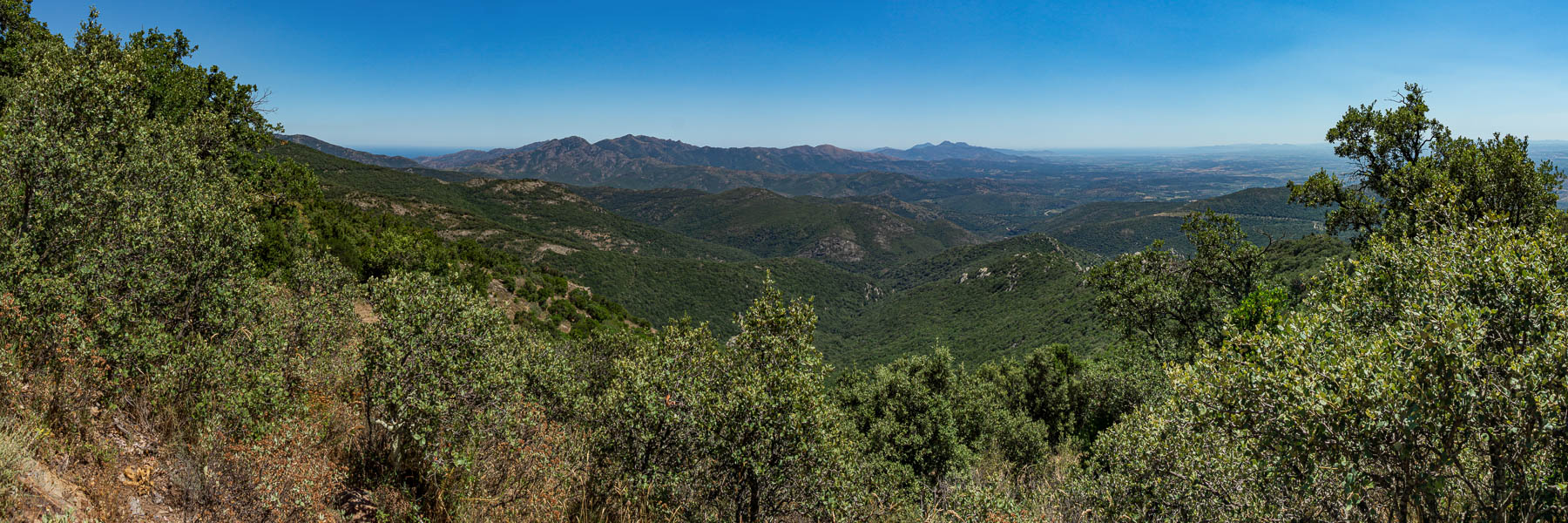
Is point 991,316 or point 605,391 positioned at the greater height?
point 605,391

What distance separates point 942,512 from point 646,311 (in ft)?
433

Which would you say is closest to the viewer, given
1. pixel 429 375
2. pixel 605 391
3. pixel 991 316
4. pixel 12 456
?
pixel 12 456

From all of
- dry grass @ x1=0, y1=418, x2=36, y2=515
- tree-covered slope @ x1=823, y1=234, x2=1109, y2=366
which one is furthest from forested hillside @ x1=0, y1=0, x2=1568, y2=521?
tree-covered slope @ x1=823, y1=234, x2=1109, y2=366

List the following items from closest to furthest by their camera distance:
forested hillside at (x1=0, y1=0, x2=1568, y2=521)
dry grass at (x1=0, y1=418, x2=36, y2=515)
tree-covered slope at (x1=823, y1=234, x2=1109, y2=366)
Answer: dry grass at (x1=0, y1=418, x2=36, y2=515) → forested hillside at (x1=0, y1=0, x2=1568, y2=521) → tree-covered slope at (x1=823, y1=234, x2=1109, y2=366)

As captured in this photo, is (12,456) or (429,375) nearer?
(12,456)

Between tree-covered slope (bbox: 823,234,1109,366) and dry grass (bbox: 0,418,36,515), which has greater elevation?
dry grass (bbox: 0,418,36,515)

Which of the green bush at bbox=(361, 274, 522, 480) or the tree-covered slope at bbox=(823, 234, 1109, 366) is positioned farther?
the tree-covered slope at bbox=(823, 234, 1109, 366)

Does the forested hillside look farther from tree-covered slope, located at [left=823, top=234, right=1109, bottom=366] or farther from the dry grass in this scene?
tree-covered slope, located at [left=823, top=234, right=1109, bottom=366]

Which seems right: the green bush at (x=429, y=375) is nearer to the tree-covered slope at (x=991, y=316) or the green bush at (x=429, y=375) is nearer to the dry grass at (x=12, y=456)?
the dry grass at (x=12, y=456)

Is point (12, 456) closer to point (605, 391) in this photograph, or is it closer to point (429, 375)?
point (429, 375)

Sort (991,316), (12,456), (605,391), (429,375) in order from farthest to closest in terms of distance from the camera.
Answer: (991,316) → (605,391) → (429,375) → (12,456)

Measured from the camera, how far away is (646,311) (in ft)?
447

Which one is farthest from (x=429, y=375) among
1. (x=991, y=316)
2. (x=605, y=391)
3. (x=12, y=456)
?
(x=991, y=316)

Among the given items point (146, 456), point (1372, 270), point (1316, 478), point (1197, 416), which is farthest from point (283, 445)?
point (1372, 270)
